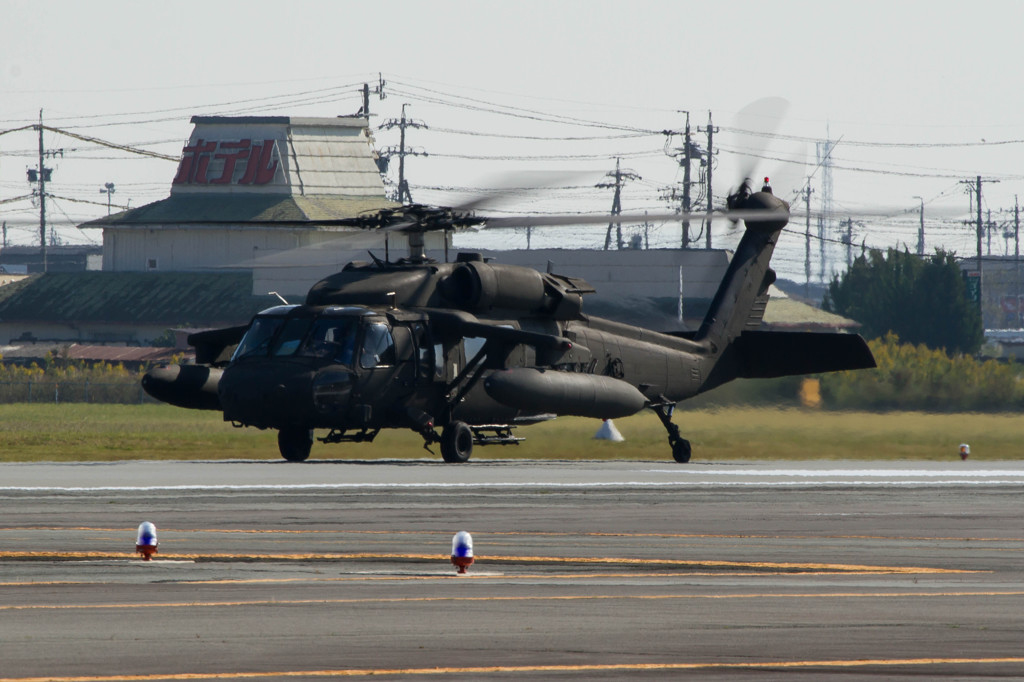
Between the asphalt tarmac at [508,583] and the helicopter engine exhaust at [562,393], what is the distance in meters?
4.50

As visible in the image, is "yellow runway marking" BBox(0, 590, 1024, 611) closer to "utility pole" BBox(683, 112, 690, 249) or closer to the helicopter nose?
the helicopter nose

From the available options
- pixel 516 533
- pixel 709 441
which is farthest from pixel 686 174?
pixel 516 533

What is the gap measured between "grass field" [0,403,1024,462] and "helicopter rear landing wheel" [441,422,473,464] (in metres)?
2.99

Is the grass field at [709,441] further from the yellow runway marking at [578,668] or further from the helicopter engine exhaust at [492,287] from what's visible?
the yellow runway marking at [578,668]

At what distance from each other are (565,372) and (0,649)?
65.1ft

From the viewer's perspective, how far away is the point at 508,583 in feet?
39.2

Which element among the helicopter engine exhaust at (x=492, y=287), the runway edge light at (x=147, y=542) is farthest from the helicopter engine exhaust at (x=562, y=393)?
the runway edge light at (x=147, y=542)

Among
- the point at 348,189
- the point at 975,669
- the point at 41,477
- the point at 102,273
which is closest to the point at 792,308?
the point at 348,189

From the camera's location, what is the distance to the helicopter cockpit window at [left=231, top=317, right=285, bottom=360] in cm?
2691

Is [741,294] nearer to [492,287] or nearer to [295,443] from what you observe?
[492,287]

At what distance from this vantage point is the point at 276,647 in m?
8.96

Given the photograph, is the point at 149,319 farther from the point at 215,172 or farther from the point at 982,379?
the point at 982,379

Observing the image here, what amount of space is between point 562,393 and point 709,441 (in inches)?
323

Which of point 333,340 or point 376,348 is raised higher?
point 333,340
